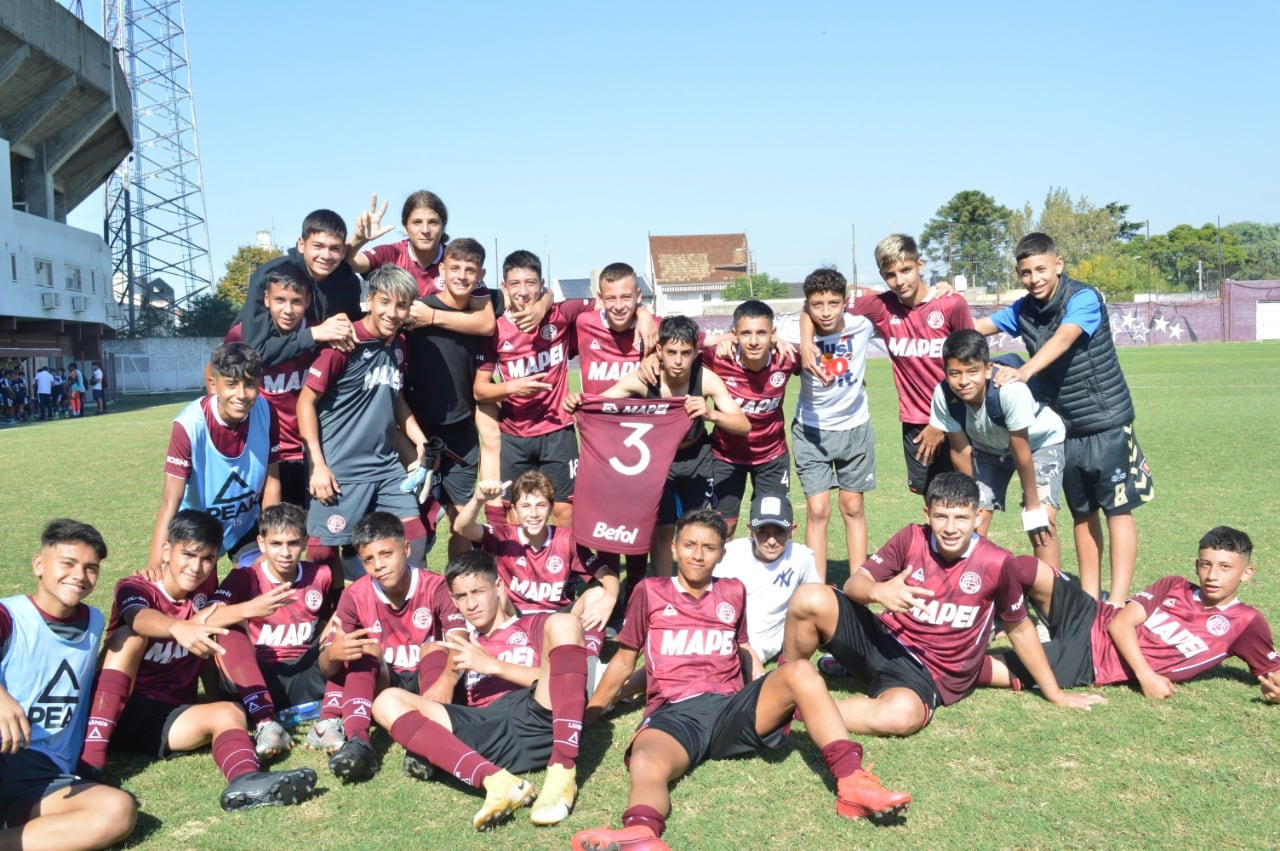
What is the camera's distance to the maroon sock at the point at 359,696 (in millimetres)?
4617

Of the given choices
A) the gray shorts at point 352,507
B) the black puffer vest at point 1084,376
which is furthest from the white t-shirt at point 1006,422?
the gray shorts at point 352,507

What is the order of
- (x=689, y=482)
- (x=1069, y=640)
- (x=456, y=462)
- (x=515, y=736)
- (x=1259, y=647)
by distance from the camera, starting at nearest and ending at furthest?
(x=515, y=736), (x=1259, y=647), (x=1069, y=640), (x=689, y=482), (x=456, y=462)

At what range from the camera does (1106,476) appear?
6230 mm

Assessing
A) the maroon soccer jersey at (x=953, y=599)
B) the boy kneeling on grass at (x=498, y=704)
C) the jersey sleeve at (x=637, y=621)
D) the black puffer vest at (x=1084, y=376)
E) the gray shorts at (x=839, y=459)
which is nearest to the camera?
the boy kneeling on grass at (x=498, y=704)

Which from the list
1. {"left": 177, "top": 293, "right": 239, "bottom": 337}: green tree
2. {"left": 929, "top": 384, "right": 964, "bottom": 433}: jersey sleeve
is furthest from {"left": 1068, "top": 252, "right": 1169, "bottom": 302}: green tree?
{"left": 929, "top": 384, "right": 964, "bottom": 433}: jersey sleeve

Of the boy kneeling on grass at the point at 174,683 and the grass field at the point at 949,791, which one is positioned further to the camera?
the boy kneeling on grass at the point at 174,683

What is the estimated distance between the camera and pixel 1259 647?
5.01m

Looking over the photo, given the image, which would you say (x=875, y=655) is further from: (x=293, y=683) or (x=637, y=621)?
(x=293, y=683)

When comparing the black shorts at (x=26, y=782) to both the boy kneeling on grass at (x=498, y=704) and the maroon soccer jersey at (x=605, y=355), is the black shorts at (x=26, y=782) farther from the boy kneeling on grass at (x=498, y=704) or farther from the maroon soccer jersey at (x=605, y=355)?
the maroon soccer jersey at (x=605, y=355)

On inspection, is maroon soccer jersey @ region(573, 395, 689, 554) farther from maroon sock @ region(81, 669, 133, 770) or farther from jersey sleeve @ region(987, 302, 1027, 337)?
maroon sock @ region(81, 669, 133, 770)

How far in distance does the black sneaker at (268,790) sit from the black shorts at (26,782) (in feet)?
1.77

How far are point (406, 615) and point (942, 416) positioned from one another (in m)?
3.35

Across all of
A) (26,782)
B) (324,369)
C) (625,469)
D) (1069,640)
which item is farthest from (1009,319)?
(26,782)

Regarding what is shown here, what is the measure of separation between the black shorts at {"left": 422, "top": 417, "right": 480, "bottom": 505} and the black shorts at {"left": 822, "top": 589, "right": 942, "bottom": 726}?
288cm
